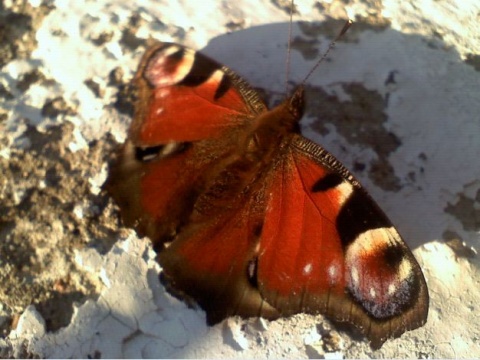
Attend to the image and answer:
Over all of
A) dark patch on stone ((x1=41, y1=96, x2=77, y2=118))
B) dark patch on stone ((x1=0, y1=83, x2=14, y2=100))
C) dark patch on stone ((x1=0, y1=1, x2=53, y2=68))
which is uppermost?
dark patch on stone ((x1=0, y1=1, x2=53, y2=68))

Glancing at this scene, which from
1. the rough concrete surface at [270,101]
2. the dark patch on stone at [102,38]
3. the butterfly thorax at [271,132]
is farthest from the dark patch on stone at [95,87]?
the butterfly thorax at [271,132]

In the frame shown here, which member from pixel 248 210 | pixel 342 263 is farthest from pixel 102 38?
pixel 342 263

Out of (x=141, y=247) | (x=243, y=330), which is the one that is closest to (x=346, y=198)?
(x=243, y=330)

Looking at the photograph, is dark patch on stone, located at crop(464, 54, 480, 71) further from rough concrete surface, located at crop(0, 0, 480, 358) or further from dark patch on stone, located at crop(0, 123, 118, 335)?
dark patch on stone, located at crop(0, 123, 118, 335)

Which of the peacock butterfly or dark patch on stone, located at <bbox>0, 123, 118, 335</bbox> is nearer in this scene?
the peacock butterfly

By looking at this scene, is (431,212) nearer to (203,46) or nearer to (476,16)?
(476,16)

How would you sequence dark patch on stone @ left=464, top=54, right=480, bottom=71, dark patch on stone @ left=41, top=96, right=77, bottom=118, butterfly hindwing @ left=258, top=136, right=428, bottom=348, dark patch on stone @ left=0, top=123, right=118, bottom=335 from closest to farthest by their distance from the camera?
butterfly hindwing @ left=258, top=136, right=428, bottom=348, dark patch on stone @ left=0, top=123, right=118, bottom=335, dark patch on stone @ left=41, top=96, right=77, bottom=118, dark patch on stone @ left=464, top=54, right=480, bottom=71

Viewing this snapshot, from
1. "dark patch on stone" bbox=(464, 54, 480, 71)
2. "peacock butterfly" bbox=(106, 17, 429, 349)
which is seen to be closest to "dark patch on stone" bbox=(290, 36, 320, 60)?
"peacock butterfly" bbox=(106, 17, 429, 349)

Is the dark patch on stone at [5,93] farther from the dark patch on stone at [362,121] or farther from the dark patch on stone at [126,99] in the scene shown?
the dark patch on stone at [362,121]
